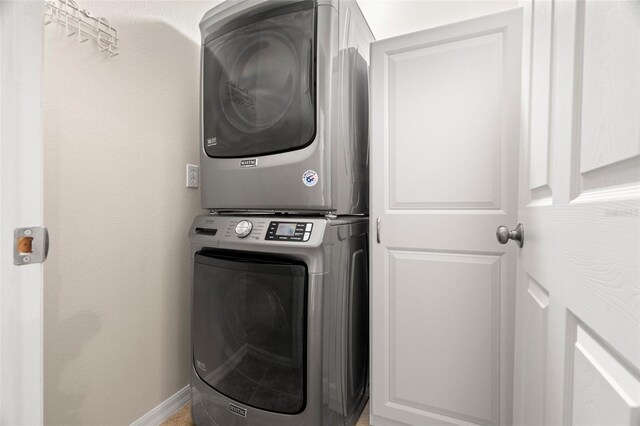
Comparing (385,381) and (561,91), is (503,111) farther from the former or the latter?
(385,381)

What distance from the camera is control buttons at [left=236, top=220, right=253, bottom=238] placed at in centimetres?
122

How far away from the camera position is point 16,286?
47 centimetres

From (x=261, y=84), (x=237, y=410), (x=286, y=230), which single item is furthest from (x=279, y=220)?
(x=237, y=410)

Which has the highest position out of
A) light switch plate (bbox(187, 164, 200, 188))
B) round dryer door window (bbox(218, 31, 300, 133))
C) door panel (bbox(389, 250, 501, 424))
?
round dryer door window (bbox(218, 31, 300, 133))

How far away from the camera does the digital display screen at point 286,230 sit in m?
1.15

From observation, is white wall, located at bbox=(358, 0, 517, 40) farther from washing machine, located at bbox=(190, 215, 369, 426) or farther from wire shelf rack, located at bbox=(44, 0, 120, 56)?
wire shelf rack, located at bbox=(44, 0, 120, 56)

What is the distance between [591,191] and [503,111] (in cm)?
83

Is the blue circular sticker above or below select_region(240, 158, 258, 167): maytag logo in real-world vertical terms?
below

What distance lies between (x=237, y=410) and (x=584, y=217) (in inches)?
52.0

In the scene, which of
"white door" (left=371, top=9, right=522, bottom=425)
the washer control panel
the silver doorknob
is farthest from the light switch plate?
the silver doorknob

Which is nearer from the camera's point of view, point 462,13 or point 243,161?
point 243,161

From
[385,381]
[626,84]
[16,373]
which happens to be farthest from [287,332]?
[626,84]

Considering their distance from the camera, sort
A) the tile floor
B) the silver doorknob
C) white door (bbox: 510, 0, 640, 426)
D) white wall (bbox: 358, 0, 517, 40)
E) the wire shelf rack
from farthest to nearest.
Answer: white wall (bbox: 358, 0, 517, 40), the tile floor, the wire shelf rack, the silver doorknob, white door (bbox: 510, 0, 640, 426)

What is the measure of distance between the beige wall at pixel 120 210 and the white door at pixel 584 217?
56.7 inches
